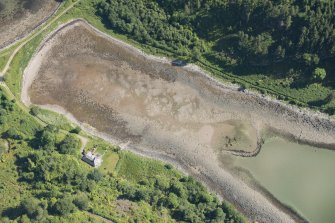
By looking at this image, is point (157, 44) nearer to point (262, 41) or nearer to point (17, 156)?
point (262, 41)

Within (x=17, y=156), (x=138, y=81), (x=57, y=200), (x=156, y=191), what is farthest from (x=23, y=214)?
(x=138, y=81)

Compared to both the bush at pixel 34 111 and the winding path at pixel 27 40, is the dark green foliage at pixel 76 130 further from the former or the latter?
the winding path at pixel 27 40

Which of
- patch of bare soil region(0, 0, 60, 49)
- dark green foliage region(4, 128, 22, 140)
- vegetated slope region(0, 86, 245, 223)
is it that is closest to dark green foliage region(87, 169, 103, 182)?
vegetated slope region(0, 86, 245, 223)

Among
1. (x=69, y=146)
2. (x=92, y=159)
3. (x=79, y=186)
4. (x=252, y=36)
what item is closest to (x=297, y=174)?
(x=252, y=36)

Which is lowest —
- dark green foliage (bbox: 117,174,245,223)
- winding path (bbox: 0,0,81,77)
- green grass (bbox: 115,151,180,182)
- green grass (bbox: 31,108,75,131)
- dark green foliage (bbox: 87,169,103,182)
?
dark green foliage (bbox: 117,174,245,223)

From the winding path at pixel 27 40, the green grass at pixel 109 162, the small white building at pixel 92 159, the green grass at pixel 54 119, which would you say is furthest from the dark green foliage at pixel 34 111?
the green grass at pixel 109 162

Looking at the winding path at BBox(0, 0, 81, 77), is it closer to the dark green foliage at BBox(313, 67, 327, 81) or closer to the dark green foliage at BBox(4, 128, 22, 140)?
the dark green foliage at BBox(4, 128, 22, 140)

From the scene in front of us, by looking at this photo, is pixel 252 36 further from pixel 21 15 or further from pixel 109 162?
pixel 21 15
